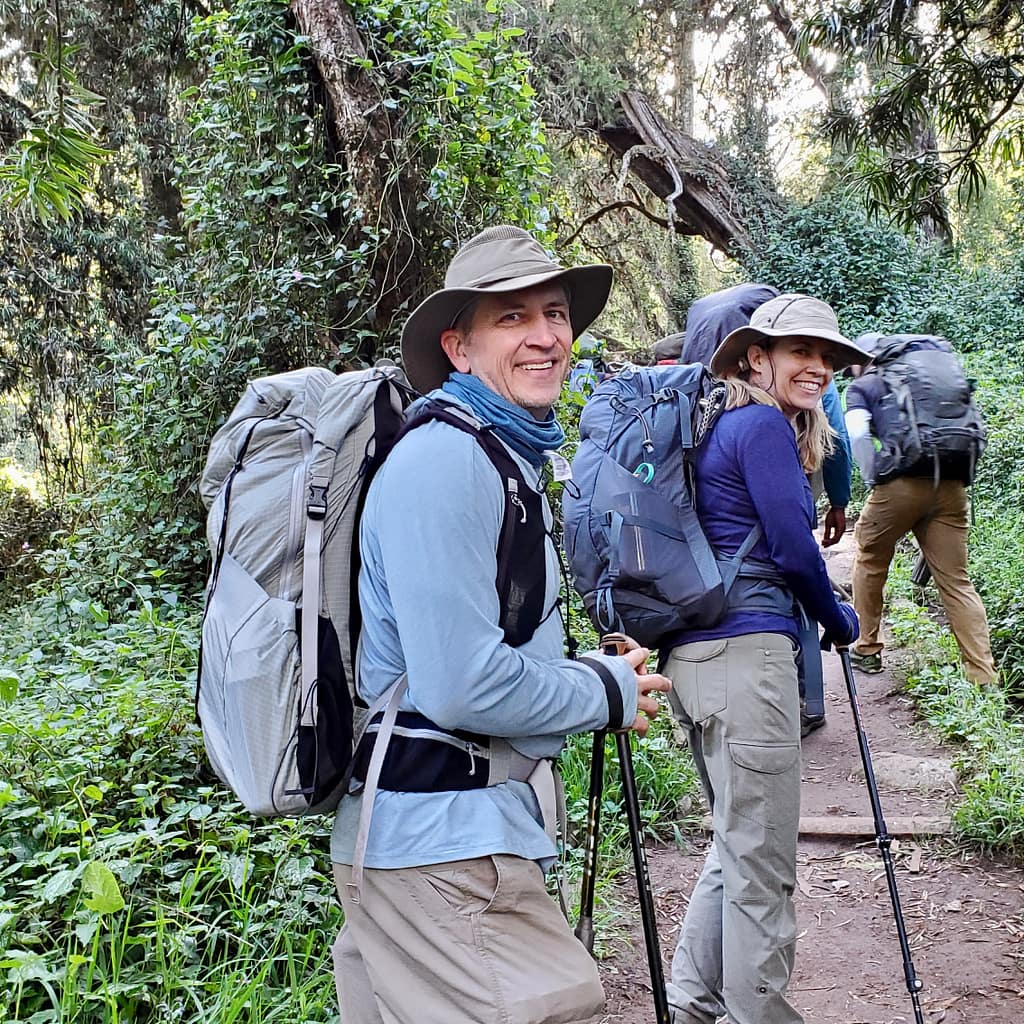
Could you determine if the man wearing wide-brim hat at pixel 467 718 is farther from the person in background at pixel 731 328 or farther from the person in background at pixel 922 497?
the person in background at pixel 922 497

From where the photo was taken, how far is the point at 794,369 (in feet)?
9.82

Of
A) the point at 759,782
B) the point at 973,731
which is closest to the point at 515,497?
the point at 759,782

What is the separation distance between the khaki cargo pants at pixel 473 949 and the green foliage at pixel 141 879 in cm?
113

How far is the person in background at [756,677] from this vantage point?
2.77 m

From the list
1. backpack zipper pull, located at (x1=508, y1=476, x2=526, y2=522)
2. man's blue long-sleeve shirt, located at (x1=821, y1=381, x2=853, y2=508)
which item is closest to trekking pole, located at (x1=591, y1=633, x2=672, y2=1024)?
backpack zipper pull, located at (x1=508, y1=476, x2=526, y2=522)

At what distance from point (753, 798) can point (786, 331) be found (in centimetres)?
139

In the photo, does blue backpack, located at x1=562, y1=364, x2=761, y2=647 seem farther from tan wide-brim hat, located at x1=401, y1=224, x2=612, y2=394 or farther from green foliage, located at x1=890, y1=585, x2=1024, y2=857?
green foliage, located at x1=890, y1=585, x2=1024, y2=857

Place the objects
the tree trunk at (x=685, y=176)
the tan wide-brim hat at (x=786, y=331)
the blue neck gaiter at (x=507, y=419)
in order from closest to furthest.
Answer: the blue neck gaiter at (x=507, y=419), the tan wide-brim hat at (x=786, y=331), the tree trunk at (x=685, y=176)

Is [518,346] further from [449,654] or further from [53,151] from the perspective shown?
[53,151]

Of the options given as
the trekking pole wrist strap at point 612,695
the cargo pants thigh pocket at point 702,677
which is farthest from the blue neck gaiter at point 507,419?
the cargo pants thigh pocket at point 702,677

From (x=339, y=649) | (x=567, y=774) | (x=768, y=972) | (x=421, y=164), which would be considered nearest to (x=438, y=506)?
(x=339, y=649)

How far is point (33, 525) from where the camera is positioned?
455 inches

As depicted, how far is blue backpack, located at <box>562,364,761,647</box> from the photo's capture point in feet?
9.23

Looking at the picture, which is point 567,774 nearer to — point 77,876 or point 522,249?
point 77,876
